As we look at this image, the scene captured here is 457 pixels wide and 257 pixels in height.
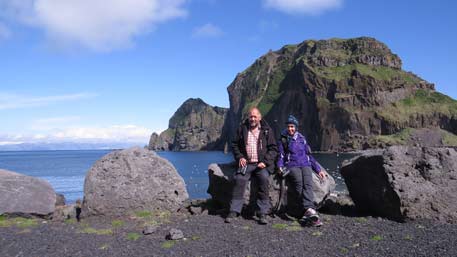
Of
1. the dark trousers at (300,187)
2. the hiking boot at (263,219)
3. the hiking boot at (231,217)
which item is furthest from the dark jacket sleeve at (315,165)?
the hiking boot at (231,217)

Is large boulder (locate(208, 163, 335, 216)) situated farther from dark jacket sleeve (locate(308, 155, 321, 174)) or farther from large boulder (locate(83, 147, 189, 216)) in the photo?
large boulder (locate(83, 147, 189, 216))

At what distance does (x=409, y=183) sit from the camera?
41.1 feet

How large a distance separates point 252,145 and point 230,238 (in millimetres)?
3351

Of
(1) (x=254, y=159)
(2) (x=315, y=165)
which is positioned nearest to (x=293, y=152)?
(2) (x=315, y=165)

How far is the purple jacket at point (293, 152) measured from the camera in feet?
43.1

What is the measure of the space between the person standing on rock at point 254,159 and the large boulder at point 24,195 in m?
7.18

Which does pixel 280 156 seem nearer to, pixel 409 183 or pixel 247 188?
pixel 247 188

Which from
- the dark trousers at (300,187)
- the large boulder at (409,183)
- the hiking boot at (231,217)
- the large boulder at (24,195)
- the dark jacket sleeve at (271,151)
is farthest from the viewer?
the large boulder at (24,195)


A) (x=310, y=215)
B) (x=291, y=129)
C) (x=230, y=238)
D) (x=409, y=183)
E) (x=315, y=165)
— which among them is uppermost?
(x=291, y=129)

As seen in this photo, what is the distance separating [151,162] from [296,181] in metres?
5.30

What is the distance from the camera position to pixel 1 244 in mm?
10742

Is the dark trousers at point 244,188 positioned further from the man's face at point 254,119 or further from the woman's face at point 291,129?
the woman's face at point 291,129

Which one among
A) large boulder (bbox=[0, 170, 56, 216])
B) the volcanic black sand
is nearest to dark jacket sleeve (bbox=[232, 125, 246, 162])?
the volcanic black sand

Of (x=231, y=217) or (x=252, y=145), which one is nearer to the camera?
(x=231, y=217)
